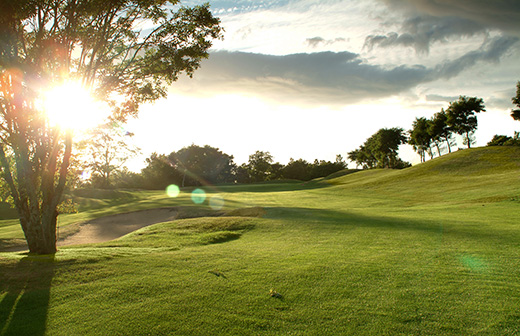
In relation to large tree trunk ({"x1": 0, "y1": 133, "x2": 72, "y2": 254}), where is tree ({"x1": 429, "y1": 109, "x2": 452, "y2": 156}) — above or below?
above

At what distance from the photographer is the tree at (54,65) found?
1032cm

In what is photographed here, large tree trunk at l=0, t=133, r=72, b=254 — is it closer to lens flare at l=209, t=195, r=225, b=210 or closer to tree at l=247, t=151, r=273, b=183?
lens flare at l=209, t=195, r=225, b=210

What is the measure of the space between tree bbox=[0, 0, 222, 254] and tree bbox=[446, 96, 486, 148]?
211ft

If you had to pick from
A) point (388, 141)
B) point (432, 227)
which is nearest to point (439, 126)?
point (388, 141)

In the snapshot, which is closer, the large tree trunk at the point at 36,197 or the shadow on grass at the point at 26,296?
the shadow on grass at the point at 26,296

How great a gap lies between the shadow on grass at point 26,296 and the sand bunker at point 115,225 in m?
10.9

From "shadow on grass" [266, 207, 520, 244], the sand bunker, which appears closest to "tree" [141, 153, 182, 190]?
the sand bunker

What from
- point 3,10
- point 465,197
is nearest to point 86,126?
point 3,10

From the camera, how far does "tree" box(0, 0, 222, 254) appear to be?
1032 centimetres

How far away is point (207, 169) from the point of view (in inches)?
3866

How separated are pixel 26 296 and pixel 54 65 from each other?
27.9 feet

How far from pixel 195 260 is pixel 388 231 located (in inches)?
306

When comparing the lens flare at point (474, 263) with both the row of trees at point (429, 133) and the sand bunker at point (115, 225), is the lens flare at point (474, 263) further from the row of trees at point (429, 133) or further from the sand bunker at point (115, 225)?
the row of trees at point (429, 133)

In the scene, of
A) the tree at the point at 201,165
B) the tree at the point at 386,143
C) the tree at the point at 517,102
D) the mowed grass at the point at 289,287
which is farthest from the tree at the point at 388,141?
the mowed grass at the point at 289,287
